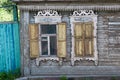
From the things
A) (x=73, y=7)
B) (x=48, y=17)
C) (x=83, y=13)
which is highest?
(x=73, y=7)

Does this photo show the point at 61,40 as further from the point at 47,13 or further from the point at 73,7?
the point at 73,7

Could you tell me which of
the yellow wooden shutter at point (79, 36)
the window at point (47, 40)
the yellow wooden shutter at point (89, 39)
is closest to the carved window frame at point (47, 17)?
the window at point (47, 40)

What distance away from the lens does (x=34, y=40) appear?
12125 mm

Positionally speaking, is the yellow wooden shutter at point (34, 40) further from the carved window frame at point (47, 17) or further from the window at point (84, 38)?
the window at point (84, 38)

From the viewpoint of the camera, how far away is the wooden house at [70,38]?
11.9m

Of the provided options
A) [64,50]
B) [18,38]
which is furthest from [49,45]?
[18,38]

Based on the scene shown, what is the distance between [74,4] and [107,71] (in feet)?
8.64

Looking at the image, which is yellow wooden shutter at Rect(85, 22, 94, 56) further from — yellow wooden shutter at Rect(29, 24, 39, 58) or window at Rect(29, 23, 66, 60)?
yellow wooden shutter at Rect(29, 24, 39, 58)

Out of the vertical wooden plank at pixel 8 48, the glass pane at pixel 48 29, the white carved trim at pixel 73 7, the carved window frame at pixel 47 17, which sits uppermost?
the white carved trim at pixel 73 7

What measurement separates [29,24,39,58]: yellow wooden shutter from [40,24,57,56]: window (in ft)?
0.64

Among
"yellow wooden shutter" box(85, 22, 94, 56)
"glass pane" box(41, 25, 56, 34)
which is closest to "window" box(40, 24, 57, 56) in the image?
"glass pane" box(41, 25, 56, 34)

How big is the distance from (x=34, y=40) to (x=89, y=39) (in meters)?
1.92

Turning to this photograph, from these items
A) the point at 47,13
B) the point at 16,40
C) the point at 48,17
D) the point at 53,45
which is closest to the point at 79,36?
the point at 53,45

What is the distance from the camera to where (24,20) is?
12.2 meters
